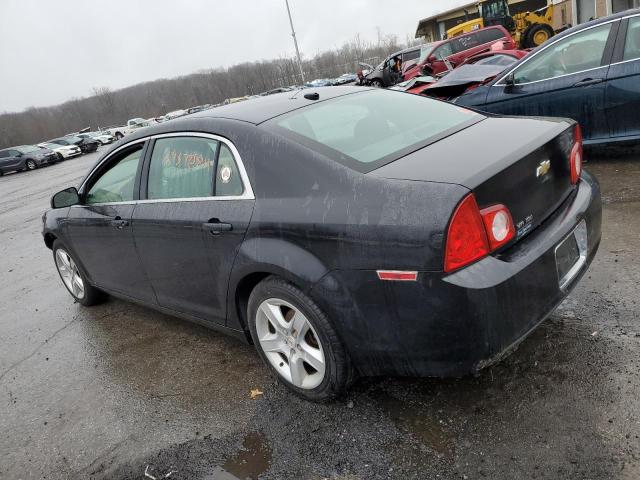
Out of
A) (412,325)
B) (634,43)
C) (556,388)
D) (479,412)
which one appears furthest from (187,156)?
(634,43)

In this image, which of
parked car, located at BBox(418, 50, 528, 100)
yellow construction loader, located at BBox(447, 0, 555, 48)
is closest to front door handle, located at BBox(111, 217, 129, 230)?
parked car, located at BBox(418, 50, 528, 100)

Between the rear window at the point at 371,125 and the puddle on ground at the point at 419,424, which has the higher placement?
the rear window at the point at 371,125

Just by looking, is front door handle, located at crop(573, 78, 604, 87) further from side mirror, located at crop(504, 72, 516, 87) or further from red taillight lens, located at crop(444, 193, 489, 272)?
red taillight lens, located at crop(444, 193, 489, 272)

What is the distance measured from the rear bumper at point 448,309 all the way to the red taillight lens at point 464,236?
0.04 metres

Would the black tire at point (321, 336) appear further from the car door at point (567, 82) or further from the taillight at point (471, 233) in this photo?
the car door at point (567, 82)

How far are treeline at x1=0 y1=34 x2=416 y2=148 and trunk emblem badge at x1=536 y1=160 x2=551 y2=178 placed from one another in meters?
97.8

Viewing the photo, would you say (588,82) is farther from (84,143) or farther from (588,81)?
(84,143)

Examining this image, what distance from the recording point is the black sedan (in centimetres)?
208

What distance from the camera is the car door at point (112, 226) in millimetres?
3631

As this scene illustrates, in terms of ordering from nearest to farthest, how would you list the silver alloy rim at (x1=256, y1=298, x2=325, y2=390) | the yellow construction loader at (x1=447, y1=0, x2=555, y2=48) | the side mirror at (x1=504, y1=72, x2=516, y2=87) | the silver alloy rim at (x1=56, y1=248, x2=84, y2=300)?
the silver alloy rim at (x1=256, y1=298, x2=325, y2=390), the silver alloy rim at (x1=56, y1=248, x2=84, y2=300), the side mirror at (x1=504, y1=72, x2=516, y2=87), the yellow construction loader at (x1=447, y1=0, x2=555, y2=48)

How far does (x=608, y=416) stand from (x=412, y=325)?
1.00m

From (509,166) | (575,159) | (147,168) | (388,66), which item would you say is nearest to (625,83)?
(575,159)

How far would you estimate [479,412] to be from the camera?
2475 mm

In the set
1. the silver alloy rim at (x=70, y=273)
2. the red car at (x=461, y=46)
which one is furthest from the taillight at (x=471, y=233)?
the red car at (x=461, y=46)
